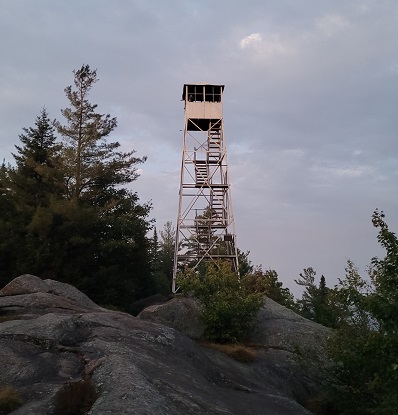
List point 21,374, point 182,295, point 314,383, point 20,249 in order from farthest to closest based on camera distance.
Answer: point 20,249 → point 182,295 → point 314,383 → point 21,374

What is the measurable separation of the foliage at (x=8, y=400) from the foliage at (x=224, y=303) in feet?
34.8

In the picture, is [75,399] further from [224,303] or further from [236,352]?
[224,303]

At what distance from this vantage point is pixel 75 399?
7.73 m

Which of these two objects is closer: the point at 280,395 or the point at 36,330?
the point at 36,330

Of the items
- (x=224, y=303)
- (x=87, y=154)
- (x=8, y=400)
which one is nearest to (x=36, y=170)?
(x=87, y=154)

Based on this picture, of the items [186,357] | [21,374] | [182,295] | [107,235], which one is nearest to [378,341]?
[186,357]

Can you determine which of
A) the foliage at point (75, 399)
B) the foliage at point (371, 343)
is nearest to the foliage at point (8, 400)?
the foliage at point (75, 399)

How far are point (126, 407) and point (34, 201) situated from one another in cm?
2733

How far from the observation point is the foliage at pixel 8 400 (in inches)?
309

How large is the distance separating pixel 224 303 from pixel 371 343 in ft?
27.5

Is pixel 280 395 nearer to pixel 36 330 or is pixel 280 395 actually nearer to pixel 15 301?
pixel 36 330

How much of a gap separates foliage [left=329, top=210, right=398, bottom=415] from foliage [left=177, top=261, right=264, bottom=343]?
4.40 meters

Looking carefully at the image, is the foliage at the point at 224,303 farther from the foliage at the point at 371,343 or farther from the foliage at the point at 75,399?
the foliage at the point at 75,399

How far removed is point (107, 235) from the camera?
3144 cm
